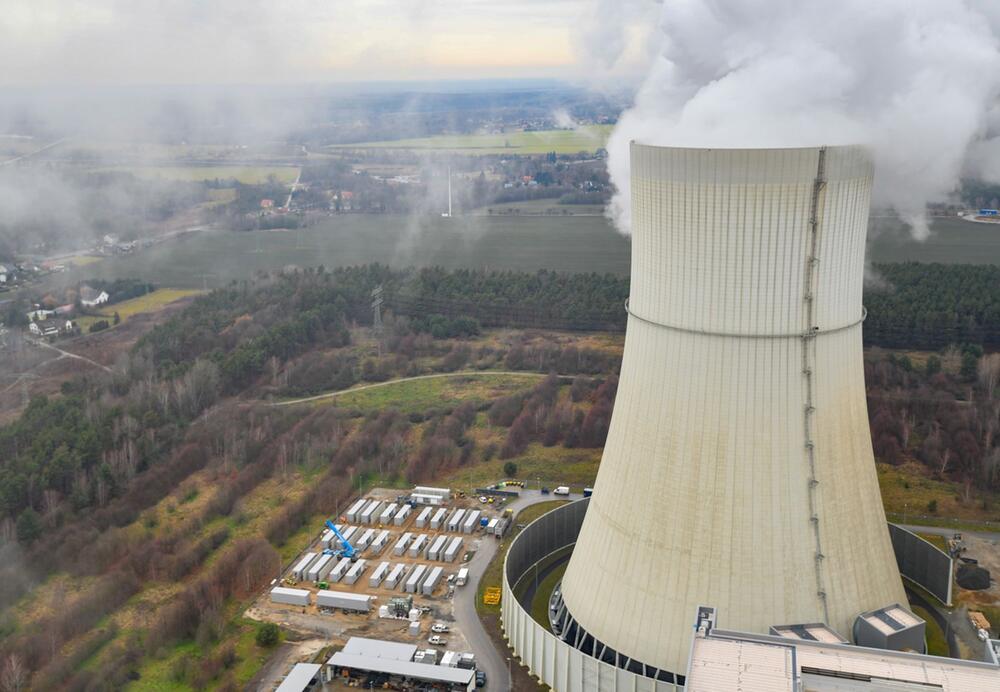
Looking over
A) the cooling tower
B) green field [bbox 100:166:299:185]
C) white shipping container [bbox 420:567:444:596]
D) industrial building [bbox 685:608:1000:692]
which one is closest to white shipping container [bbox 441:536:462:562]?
white shipping container [bbox 420:567:444:596]

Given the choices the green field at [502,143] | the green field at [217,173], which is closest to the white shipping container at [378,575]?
the green field at [502,143]

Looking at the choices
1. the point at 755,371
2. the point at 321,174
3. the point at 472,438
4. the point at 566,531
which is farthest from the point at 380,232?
the point at 755,371

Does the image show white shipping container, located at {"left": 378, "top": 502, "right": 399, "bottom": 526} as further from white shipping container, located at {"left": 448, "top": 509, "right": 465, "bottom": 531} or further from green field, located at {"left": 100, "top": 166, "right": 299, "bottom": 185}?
green field, located at {"left": 100, "top": 166, "right": 299, "bottom": 185}

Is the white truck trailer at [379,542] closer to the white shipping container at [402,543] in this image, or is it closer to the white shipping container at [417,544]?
the white shipping container at [402,543]

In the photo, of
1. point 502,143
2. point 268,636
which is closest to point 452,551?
point 268,636

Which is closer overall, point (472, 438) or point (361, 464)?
point (361, 464)

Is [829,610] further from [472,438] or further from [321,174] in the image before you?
[321,174]
